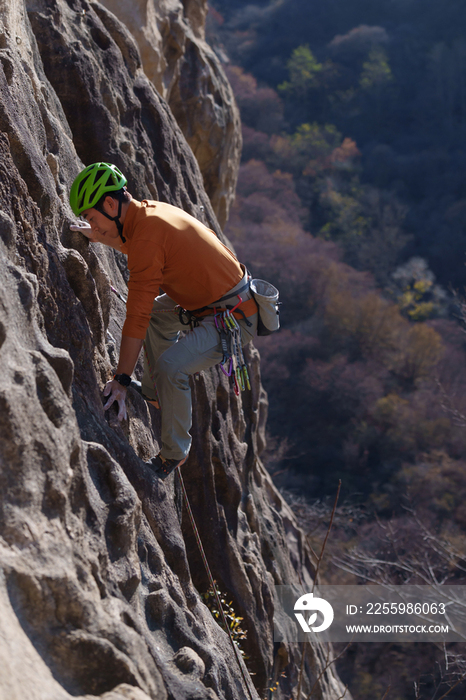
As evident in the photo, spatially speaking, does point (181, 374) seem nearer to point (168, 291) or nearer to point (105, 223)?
point (168, 291)

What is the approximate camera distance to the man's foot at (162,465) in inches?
152

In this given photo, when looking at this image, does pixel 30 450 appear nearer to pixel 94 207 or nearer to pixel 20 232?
pixel 20 232

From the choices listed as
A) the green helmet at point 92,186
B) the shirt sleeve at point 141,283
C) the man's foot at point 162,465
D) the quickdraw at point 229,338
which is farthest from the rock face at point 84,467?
the quickdraw at point 229,338

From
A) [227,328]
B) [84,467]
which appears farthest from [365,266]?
[84,467]

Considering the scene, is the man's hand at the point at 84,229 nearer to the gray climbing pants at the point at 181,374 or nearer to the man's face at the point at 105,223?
the man's face at the point at 105,223

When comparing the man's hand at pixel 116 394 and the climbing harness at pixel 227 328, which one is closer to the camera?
the man's hand at pixel 116 394

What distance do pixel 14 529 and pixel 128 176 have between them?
14.1 feet

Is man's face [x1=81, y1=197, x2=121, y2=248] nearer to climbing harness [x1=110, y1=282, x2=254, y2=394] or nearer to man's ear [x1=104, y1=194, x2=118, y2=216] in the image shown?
man's ear [x1=104, y1=194, x2=118, y2=216]

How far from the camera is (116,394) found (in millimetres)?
3473

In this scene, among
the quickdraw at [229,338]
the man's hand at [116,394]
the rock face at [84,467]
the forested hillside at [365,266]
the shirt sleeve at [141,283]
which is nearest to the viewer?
the rock face at [84,467]

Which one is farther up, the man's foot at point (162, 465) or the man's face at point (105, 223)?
the man's face at point (105, 223)

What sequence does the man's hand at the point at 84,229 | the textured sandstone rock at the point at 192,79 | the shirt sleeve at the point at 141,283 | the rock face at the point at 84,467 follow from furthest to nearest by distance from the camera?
the textured sandstone rock at the point at 192,79 → the man's hand at the point at 84,229 → the shirt sleeve at the point at 141,283 → the rock face at the point at 84,467

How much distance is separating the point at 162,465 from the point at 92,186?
1.79m

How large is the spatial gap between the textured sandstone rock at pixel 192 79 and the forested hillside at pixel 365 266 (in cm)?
527
